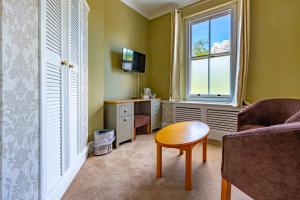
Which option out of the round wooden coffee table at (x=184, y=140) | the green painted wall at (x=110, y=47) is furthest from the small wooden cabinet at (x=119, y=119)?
the round wooden coffee table at (x=184, y=140)

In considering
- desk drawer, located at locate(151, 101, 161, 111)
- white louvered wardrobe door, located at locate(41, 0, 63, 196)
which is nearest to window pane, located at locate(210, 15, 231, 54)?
desk drawer, located at locate(151, 101, 161, 111)

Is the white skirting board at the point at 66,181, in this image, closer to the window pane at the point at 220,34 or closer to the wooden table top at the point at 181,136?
the wooden table top at the point at 181,136

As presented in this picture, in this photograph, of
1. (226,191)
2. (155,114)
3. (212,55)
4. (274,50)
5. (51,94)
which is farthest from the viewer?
(155,114)

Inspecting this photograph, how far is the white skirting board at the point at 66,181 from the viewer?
1250 millimetres

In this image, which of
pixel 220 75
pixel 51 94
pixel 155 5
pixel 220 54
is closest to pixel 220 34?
pixel 220 54

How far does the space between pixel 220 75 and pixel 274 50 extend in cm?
94

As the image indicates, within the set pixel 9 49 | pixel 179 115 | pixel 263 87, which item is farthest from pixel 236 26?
pixel 9 49

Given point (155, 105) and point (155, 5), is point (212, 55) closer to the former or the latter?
point (155, 105)

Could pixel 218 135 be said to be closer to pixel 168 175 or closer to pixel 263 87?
pixel 263 87

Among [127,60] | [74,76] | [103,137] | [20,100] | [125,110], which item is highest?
[127,60]

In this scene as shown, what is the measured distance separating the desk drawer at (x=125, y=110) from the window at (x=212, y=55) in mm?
1524

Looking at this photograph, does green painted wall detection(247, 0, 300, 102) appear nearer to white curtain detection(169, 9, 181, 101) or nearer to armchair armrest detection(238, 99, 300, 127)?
armchair armrest detection(238, 99, 300, 127)

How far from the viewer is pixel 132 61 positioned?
11.1ft

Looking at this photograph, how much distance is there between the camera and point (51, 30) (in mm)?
1206
